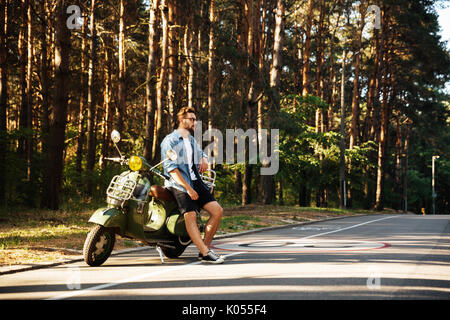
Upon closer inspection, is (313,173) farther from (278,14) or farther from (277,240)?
(277,240)

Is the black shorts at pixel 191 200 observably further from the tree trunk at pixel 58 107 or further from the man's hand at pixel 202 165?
the tree trunk at pixel 58 107

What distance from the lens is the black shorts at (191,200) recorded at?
27.4ft

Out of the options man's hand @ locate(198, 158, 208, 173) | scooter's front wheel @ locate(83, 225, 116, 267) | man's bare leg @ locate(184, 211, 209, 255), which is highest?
man's hand @ locate(198, 158, 208, 173)

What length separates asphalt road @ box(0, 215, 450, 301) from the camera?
618 cm

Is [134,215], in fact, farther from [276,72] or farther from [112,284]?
[276,72]

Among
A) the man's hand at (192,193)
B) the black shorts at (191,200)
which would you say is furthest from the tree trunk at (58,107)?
the man's hand at (192,193)

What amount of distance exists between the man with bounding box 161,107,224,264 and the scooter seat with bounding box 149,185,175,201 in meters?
0.09

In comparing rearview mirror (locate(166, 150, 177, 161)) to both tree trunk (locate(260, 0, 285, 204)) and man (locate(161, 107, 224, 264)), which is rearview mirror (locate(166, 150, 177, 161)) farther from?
tree trunk (locate(260, 0, 285, 204))

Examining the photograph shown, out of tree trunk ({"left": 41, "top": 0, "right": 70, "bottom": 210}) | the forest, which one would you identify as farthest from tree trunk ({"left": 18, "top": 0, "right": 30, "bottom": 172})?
tree trunk ({"left": 41, "top": 0, "right": 70, "bottom": 210})

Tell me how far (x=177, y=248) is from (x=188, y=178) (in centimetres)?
131

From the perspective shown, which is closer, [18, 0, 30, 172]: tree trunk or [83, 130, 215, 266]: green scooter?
[83, 130, 215, 266]: green scooter

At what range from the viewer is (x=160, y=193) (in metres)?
8.45

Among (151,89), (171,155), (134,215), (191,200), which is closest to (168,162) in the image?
(171,155)
